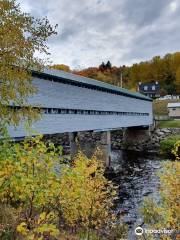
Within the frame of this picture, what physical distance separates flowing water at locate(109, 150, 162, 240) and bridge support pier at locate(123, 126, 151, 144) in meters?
6.29

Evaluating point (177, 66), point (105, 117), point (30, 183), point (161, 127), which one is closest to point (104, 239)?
point (30, 183)

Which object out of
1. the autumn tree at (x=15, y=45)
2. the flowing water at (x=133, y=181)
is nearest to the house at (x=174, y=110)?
the flowing water at (x=133, y=181)

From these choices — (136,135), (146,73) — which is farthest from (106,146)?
(146,73)

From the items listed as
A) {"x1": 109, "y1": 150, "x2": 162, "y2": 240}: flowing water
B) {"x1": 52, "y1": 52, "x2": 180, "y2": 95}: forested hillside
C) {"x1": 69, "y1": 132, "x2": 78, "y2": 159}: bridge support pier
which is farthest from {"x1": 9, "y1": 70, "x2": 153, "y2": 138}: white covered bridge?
{"x1": 52, "y1": 52, "x2": 180, "y2": 95}: forested hillside

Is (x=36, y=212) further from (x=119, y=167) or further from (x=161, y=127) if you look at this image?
(x=161, y=127)

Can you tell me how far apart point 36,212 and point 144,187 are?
16918mm

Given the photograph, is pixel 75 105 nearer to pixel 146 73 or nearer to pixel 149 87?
pixel 149 87

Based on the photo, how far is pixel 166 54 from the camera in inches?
4749

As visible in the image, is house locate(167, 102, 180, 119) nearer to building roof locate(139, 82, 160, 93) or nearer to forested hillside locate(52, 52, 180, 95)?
forested hillside locate(52, 52, 180, 95)

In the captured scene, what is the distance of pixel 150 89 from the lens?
321ft

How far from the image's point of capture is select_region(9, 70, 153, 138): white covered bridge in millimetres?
22869

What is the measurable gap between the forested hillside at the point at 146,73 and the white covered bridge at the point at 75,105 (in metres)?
55.9

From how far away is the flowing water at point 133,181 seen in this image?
61.5 ft

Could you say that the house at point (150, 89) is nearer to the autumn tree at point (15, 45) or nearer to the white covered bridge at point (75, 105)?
the white covered bridge at point (75, 105)
